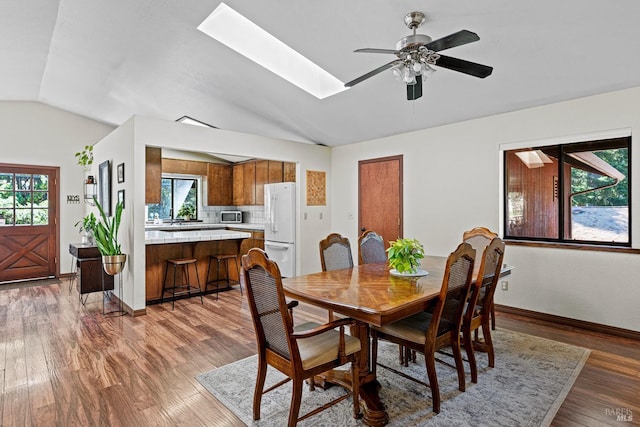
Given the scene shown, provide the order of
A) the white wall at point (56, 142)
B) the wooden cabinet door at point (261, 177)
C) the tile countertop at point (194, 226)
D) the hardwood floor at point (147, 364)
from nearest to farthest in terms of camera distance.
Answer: the hardwood floor at point (147, 364), the white wall at point (56, 142), the tile countertop at point (194, 226), the wooden cabinet door at point (261, 177)

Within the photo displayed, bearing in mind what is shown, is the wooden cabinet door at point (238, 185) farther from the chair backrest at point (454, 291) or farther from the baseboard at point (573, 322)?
the chair backrest at point (454, 291)

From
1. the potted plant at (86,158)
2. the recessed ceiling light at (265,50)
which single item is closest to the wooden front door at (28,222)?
Result: the potted plant at (86,158)

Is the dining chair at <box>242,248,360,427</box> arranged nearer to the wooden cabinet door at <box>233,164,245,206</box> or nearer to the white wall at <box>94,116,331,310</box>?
the white wall at <box>94,116,331,310</box>

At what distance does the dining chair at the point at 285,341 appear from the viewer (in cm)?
179

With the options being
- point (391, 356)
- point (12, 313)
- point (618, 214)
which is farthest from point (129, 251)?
point (618, 214)

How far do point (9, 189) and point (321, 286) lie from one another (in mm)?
6561

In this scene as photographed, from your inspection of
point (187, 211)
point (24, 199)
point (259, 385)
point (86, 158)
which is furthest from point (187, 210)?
point (259, 385)

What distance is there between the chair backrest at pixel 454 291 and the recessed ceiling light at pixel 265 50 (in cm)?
277

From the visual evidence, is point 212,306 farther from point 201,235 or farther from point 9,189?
point 9,189

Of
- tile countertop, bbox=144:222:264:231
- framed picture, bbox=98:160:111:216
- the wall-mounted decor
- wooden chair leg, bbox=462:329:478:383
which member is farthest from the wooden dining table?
tile countertop, bbox=144:222:264:231

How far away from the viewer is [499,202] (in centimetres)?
417

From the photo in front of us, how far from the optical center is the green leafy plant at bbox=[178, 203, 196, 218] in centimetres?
754

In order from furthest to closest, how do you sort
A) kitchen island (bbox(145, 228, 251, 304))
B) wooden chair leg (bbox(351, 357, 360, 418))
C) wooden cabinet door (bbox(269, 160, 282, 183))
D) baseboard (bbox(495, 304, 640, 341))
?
wooden cabinet door (bbox(269, 160, 282, 183)), kitchen island (bbox(145, 228, 251, 304)), baseboard (bbox(495, 304, 640, 341)), wooden chair leg (bbox(351, 357, 360, 418))

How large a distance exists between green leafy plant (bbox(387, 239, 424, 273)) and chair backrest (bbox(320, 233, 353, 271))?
742mm
